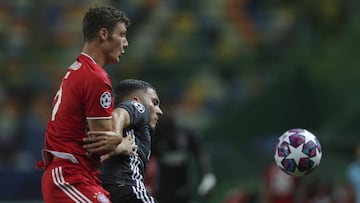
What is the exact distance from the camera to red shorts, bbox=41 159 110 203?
576 centimetres

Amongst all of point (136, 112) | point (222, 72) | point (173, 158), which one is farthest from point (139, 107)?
point (222, 72)

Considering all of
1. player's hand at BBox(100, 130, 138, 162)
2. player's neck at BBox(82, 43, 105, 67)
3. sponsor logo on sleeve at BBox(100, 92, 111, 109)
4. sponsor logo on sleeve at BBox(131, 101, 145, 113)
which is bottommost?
player's hand at BBox(100, 130, 138, 162)

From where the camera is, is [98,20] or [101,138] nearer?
[101,138]

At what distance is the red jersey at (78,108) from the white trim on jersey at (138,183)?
291 mm

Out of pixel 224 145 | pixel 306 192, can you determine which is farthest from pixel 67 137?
pixel 224 145

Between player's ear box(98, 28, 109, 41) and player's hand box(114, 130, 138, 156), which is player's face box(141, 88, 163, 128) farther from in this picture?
player's ear box(98, 28, 109, 41)

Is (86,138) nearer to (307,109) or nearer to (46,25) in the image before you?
(307,109)

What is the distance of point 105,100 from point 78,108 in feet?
0.62

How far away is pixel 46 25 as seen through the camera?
1789cm

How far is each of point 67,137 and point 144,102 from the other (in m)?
0.69

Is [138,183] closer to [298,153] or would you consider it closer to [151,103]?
[151,103]

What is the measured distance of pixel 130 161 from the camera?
605cm

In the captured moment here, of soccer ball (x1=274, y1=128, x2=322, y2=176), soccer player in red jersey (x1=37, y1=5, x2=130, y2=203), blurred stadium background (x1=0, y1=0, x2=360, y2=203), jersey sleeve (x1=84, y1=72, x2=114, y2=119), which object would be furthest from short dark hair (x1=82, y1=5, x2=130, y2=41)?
blurred stadium background (x1=0, y1=0, x2=360, y2=203)

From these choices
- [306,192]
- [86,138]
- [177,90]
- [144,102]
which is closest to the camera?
[86,138]
